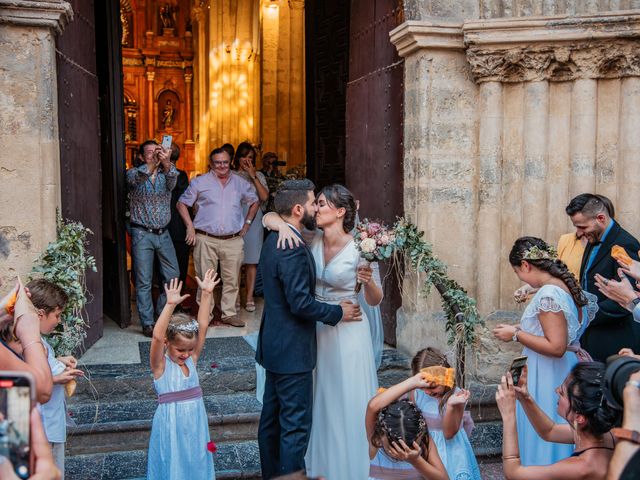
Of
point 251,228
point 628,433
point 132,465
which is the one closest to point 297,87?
point 251,228

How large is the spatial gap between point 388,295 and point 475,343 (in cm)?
179

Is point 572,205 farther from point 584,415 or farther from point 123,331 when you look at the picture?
point 123,331

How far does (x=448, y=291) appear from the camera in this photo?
6.10 m

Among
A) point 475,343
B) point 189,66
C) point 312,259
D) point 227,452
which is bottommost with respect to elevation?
point 227,452

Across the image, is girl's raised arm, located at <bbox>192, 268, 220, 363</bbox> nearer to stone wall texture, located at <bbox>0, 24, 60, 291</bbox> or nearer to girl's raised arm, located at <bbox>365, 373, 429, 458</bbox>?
girl's raised arm, located at <bbox>365, 373, 429, 458</bbox>

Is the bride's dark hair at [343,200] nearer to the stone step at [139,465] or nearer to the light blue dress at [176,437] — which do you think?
the light blue dress at [176,437]

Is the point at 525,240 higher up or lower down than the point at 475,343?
higher up

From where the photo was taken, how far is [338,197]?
5.16m

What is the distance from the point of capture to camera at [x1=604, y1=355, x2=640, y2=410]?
2.69 meters

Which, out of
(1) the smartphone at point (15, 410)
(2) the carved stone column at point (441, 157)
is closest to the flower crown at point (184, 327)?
(1) the smartphone at point (15, 410)

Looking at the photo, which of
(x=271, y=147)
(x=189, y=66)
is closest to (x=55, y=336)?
(x=271, y=147)

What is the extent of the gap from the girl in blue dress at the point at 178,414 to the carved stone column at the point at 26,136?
2011 mm

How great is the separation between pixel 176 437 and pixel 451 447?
1.55 m

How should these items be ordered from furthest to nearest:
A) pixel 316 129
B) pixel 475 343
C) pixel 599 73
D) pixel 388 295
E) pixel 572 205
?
pixel 316 129, pixel 388 295, pixel 599 73, pixel 475 343, pixel 572 205
